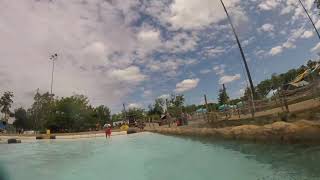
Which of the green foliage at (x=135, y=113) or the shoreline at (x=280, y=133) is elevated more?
the green foliage at (x=135, y=113)

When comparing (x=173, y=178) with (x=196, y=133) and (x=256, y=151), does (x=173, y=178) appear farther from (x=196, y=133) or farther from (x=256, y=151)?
(x=196, y=133)

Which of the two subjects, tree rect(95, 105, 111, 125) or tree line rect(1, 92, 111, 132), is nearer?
tree line rect(1, 92, 111, 132)

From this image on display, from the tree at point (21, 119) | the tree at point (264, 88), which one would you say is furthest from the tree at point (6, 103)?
the tree at point (264, 88)

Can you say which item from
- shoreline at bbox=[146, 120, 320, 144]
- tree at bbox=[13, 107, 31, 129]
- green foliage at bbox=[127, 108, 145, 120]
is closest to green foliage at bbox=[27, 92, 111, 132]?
green foliage at bbox=[127, 108, 145, 120]

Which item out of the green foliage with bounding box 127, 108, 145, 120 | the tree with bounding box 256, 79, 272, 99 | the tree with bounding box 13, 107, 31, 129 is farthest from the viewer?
the tree with bounding box 13, 107, 31, 129

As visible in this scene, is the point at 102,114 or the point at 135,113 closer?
the point at 102,114

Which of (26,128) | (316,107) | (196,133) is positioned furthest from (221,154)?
(26,128)

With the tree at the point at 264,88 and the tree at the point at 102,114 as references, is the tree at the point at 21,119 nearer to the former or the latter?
the tree at the point at 102,114

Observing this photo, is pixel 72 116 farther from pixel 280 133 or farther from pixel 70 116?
pixel 280 133

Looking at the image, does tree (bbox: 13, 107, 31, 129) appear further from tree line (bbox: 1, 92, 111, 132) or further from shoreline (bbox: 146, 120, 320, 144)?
shoreline (bbox: 146, 120, 320, 144)

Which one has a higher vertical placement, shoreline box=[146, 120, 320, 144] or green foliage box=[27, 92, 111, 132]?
green foliage box=[27, 92, 111, 132]

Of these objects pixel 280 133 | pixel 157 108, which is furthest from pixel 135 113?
pixel 280 133

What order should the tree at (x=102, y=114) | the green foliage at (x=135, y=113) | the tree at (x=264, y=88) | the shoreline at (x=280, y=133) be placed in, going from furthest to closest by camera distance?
the green foliage at (x=135, y=113) → the tree at (x=102, y=114) → the tree at (x=264, y=88) → the shoreline at (x=280, y=133)

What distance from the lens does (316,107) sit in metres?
13.3
